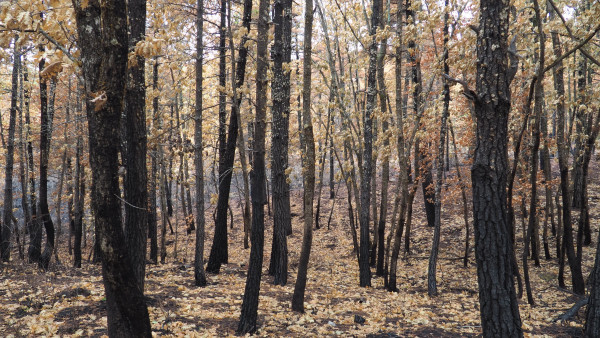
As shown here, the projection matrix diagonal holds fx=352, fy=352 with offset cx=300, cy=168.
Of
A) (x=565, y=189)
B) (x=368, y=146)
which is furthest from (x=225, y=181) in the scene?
→ (x=565, y=189)

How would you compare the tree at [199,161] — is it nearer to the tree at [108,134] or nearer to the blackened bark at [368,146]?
the blackened bark at [368,146]

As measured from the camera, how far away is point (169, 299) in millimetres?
7043

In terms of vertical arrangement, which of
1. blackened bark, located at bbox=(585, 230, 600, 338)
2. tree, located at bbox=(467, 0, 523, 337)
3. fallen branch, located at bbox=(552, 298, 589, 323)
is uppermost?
tree, located at bbox=(467, 0, 523, 337)

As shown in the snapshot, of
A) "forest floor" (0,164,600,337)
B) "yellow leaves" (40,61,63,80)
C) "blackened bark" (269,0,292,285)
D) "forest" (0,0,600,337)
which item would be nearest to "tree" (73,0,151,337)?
"forest" (0,0,600,337)

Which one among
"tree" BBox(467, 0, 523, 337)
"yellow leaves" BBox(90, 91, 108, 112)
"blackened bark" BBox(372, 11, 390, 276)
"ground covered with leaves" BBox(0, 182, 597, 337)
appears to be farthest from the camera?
"blackened bark" BBox(372, 11, 390, 276)

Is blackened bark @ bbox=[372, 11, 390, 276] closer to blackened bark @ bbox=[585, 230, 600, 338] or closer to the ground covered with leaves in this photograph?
the ground covered with leaves

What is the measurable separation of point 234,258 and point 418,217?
32.8ft

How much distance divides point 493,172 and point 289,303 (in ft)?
16.7

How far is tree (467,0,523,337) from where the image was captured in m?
3.95

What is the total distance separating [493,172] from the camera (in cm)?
398

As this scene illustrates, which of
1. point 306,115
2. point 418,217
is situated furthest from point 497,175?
point 418,217

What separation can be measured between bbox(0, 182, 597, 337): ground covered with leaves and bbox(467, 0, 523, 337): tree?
269 centimetres

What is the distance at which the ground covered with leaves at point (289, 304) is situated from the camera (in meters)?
5.68

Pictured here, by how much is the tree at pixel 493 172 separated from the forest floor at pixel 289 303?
279 cm
